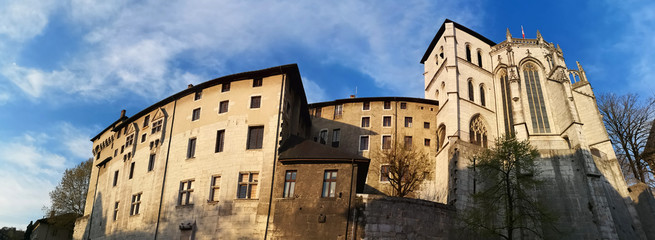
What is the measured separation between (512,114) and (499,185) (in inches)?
687

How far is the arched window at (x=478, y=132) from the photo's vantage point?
40938 millimetres

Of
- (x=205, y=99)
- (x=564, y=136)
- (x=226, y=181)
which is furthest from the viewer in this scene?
(x=564, y=136)

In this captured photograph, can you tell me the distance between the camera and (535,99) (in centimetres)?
4428

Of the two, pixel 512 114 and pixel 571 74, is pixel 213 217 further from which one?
pixel 571 74

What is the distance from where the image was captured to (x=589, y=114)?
4228 cm

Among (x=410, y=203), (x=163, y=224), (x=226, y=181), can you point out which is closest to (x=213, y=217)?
(x=226, y=181)

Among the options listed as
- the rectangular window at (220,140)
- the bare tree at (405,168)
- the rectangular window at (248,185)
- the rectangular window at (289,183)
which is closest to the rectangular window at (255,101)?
the rectangular window at (220,140)

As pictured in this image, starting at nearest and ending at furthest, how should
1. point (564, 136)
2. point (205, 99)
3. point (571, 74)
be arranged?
point (205, 99) < point (564, 136) < point (571, 74)

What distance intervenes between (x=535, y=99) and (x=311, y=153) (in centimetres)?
2872

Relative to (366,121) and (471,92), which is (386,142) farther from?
A: (471,92)

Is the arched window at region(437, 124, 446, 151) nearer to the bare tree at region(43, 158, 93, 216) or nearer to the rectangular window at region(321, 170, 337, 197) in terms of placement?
the rectangular window at region(321, 170, 337, 197)

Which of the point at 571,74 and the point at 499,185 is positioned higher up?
the point at 571,74

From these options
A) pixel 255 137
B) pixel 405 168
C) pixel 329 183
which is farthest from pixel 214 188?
pixel 405 168

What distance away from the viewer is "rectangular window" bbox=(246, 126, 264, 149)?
29016mm
